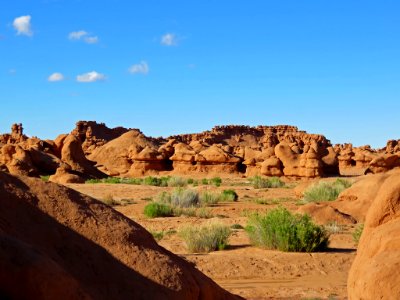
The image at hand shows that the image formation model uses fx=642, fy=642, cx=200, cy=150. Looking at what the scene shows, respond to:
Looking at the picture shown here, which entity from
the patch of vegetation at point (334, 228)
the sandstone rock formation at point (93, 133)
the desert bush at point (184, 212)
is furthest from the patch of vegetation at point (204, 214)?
the sandstone rock formation at point (93, 133)

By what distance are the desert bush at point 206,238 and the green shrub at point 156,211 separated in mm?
6646

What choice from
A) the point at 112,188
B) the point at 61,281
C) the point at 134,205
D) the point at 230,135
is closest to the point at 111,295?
the point at 61,281

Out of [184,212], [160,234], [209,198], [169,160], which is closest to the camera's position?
[160,234]

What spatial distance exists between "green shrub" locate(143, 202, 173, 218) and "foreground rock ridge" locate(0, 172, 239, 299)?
1579 centimetres

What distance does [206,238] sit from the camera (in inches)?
588

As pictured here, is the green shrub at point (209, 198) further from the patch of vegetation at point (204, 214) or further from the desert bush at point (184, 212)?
the patch of vegetation at point (204, 214)

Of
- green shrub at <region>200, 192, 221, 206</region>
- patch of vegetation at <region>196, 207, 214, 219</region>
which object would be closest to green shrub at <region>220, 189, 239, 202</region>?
green shrub at <region>200, 192, 221, 206</region>

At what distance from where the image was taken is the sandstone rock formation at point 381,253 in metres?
6.45

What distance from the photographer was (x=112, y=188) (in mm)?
34375

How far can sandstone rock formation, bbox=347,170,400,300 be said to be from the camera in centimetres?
645

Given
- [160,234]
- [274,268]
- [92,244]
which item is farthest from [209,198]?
[92,244]

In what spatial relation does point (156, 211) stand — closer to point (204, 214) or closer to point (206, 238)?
point (204, 214)

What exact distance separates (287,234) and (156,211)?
343 inches

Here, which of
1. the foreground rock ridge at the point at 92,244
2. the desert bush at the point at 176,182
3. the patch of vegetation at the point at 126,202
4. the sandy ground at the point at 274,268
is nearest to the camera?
the foreground rock ridge at the point at 92,244
